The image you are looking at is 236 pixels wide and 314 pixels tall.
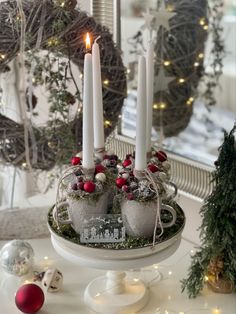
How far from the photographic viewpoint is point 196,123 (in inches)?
58.6

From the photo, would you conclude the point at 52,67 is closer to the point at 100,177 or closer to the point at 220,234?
the point at 100,177

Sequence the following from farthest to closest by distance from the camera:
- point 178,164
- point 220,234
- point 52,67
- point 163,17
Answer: point 163,17
point 178,164
point 52,67
point 220,234

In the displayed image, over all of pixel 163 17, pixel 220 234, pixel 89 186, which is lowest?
pixel 220 234

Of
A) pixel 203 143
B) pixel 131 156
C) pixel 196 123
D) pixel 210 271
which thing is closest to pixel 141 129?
pixel 131 156

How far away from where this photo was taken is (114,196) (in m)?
0.79

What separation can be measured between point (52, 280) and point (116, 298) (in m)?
0.12

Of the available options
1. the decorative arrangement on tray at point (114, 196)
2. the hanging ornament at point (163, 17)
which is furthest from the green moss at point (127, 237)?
the hanging ornament at point (163, 17)

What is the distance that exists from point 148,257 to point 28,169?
1.48ft

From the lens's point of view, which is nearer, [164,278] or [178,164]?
[164,278]

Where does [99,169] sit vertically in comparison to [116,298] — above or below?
above

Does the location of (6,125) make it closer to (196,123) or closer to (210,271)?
(210,271)

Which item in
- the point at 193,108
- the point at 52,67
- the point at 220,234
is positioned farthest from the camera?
the point at 193,108

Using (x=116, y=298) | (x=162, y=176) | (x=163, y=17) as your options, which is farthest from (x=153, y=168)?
(x=163, y=17)

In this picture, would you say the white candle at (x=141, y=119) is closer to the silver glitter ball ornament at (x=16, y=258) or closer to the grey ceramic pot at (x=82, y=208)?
the grey ceramic pot at (x=82, y=208)
